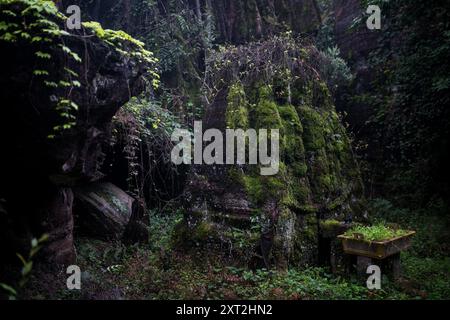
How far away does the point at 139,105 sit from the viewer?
30.5 feet

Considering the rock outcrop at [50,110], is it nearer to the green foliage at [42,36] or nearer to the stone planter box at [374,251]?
the green foliage at [42,36]

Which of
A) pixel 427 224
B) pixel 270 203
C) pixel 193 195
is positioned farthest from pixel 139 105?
pixel 427 224

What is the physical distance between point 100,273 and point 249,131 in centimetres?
377

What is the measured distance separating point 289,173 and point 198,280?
2847 mm

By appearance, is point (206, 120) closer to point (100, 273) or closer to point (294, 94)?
point (294, 94)

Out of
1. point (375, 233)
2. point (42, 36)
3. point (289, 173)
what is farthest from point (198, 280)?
point (42, 36)

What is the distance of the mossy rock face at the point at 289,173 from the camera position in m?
6.91

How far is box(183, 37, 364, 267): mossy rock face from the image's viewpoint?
6.91 m

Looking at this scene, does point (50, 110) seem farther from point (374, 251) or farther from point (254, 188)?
point (374, 251)

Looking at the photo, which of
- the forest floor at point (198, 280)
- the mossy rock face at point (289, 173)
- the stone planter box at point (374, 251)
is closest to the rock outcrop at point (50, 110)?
the forest floor at point (198, 280)

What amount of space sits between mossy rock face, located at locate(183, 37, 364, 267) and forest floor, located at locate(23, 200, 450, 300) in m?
0.56

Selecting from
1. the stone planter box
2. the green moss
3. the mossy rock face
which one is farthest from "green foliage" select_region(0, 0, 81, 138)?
the stone planter box

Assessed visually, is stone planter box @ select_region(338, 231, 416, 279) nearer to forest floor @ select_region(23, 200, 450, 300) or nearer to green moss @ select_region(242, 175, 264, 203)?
forest floor @ select_region(23, 200, 450, 300)

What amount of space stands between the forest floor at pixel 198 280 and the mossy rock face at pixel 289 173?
1.82ft
